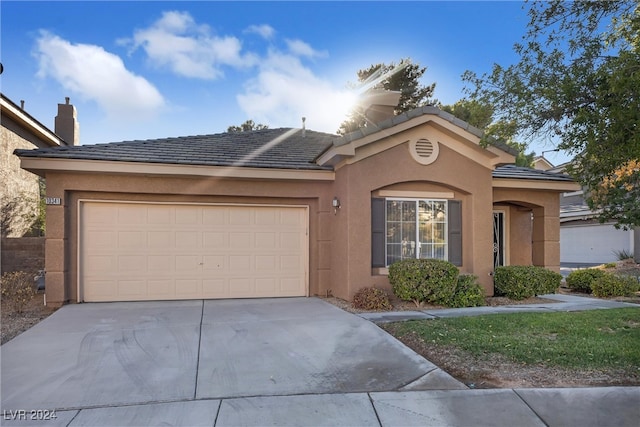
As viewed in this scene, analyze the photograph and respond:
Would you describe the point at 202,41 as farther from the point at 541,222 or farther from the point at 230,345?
the point at 541,222

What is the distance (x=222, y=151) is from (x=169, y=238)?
257 cm

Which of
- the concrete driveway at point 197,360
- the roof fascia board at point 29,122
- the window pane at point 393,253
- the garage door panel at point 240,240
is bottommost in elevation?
the concrete driveway at point 197,360

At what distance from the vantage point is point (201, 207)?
1012 cm

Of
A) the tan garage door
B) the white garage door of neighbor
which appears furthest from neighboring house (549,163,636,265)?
the tan garage door

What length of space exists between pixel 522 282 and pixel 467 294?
75.2 inches

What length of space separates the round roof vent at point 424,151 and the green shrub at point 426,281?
8.19 feet

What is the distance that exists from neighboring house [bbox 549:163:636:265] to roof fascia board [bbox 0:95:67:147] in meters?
22.6

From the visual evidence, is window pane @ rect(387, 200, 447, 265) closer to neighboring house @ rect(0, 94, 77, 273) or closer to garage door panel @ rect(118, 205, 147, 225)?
garage door panel @ rect(118, 205, 147, 225)

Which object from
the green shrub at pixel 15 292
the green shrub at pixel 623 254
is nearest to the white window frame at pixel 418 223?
the green shrub at pixel 15 292

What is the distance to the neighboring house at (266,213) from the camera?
30.5 feet

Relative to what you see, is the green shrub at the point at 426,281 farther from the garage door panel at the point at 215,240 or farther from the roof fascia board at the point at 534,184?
the garage door panel at the point at 215,240

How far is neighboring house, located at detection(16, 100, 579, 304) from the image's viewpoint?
30.5 ft

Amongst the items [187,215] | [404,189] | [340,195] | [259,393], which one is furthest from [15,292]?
[404,189]

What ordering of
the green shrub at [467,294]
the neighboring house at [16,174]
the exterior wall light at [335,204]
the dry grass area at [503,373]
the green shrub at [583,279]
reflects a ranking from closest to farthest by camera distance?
the dry grass area at [503,373] → the green shrub at [467,294] → the exterior wall light at [335,204] → the green shrub at [583,279] → the neighboring house at [16,174]
